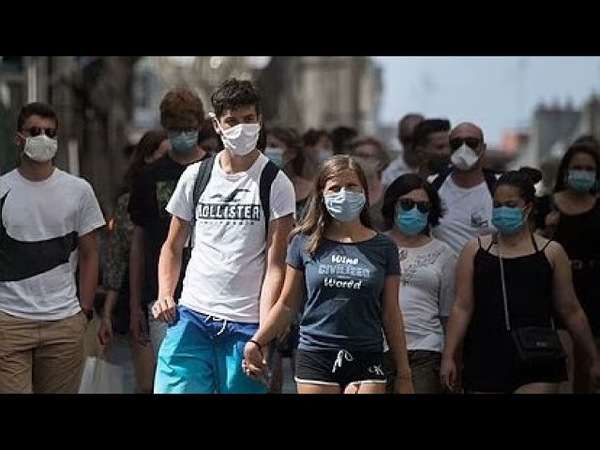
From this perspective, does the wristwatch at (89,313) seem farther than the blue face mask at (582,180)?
No

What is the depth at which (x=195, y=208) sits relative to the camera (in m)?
6.26

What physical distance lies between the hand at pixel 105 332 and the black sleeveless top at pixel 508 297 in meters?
2.00

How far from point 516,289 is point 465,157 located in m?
1.29

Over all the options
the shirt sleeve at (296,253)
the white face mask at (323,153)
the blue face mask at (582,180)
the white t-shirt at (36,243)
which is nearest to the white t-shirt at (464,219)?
the blue face mask at (582,180)

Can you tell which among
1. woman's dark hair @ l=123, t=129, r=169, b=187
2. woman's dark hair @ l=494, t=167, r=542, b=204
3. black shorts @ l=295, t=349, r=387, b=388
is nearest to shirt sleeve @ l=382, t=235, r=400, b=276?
black shorts @ l=295, t=349, r=387, b=388

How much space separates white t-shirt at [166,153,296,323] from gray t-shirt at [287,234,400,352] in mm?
188

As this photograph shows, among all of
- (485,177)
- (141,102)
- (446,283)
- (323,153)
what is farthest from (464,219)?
(141,102)

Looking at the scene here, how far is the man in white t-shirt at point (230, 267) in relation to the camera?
6.13 metres

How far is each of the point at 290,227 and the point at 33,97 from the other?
812cm

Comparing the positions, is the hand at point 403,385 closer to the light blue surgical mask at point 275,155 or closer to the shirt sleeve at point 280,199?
the shirt sleeve at point 280,199

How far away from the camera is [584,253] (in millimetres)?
7773

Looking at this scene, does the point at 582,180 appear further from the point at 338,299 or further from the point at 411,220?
the point at 338,299
